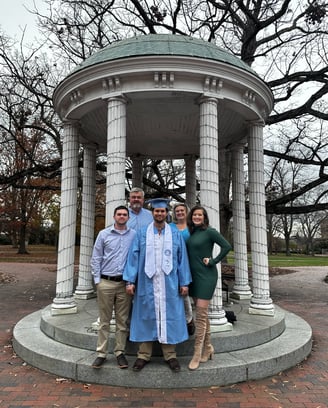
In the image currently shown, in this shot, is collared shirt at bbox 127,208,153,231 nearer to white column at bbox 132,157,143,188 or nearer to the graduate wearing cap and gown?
the graduate wearing cap and gown

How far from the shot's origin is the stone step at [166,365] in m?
3.85

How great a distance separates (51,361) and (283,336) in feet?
11.2

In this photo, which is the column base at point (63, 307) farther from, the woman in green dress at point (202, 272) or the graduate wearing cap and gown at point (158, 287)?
the woman in green dress at point (202, 272)

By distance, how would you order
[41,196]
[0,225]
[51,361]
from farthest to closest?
[0,225] < [41,196] < [51,361]

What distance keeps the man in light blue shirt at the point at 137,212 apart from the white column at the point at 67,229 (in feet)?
6.32

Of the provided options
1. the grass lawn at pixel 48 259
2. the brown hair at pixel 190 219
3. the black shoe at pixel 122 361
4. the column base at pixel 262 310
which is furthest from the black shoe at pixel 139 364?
the grass lawn at pixel 48 259

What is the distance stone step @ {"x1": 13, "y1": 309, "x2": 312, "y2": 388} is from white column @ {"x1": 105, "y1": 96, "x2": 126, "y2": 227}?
2.17 meters

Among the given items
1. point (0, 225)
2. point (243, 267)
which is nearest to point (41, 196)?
point (0, 225)

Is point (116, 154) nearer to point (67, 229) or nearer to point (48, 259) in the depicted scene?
point (67, 229)

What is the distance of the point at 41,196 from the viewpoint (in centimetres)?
2950

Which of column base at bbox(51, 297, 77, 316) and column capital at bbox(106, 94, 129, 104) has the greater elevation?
column capital at bbox(106, 94, 129, 104)

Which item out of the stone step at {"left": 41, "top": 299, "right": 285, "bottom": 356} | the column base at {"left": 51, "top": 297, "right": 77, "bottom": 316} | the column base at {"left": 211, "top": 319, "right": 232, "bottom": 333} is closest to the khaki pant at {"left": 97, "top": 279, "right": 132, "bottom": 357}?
the stone step at {"left": 41, "top": 299, "right": 285, "bottom": 356}

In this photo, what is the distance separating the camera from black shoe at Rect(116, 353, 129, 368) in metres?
3.92

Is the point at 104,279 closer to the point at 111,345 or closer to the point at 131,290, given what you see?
the point at 131,290
